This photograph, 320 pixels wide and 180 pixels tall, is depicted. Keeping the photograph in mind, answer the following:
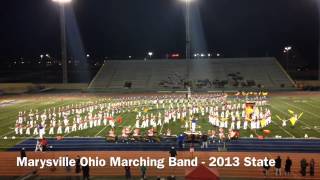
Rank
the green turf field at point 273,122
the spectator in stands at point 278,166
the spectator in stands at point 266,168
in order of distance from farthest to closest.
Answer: the green turf field at point 273,122
the spectator in stands at point 266,168
the spectator in stands at point 278,166

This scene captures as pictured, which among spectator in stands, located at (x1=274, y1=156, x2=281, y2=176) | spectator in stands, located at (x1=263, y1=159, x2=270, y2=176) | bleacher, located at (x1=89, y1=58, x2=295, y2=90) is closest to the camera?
spectator in stands, located at (x1=274, y1=156, x2=281, y2=176)

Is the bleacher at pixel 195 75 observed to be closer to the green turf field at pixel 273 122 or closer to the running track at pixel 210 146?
the green turf field at pixel 273 122

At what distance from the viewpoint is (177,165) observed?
50.2ft

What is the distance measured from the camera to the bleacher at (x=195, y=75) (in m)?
52.2

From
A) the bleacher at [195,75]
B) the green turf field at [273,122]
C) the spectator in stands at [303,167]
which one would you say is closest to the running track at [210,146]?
the green turf field at [273,122]

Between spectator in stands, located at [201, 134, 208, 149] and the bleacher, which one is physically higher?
the bleacher

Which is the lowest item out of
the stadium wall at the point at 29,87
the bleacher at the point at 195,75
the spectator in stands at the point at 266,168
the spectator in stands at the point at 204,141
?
the spectator in stands at the point at 266,168

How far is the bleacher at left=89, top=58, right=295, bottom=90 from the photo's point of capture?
52.2 m

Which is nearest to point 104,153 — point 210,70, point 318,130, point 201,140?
point 201,140

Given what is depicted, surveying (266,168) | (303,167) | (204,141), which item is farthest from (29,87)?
(303,167)

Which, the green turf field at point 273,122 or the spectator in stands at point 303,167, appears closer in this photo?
the spectator in stands at point 303,167

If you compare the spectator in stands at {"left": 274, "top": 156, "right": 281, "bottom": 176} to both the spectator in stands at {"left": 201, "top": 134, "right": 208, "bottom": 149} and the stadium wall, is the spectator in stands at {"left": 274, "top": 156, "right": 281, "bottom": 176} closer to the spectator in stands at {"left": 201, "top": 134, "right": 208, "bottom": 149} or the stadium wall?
the spectator in stands at {"left": 201, "top": 134, "right": 208, "bottom": 149}

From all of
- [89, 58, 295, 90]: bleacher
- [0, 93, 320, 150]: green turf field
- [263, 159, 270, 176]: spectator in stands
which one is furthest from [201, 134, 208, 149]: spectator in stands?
[89, 58, 295, 90]: bleacher

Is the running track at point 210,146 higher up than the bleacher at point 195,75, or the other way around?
the bleacher at point 195,75
